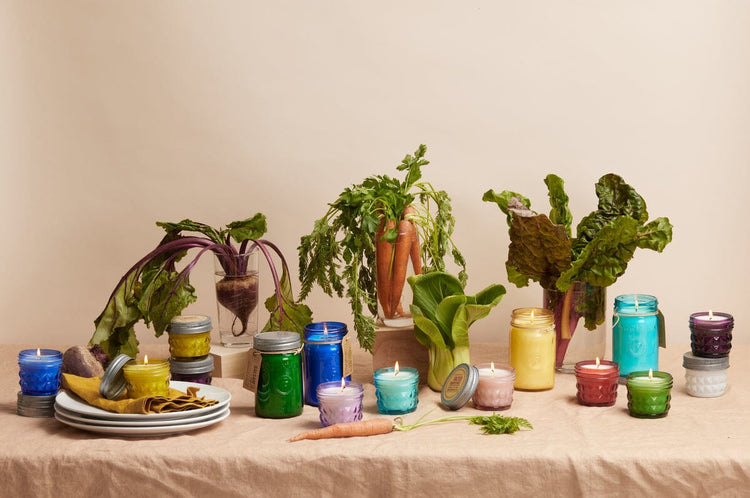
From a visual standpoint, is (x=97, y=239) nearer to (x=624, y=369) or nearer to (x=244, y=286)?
(x=244, y=286)

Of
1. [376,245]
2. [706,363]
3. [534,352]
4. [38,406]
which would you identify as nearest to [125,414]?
[38,406]

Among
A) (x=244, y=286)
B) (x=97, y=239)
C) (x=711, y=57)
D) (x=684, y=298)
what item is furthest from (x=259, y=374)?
(x=711, y=57)

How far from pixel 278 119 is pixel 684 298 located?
3.16 ft

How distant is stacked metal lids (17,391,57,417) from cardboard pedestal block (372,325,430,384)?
1.75ft

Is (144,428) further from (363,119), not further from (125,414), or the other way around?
(363,119)

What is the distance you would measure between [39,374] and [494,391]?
0.71 metres

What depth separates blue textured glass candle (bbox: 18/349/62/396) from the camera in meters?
1.42

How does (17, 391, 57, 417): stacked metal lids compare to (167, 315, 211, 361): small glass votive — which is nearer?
(17, 391, 57, 417): stacked metal lids

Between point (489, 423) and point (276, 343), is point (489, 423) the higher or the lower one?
the lower one

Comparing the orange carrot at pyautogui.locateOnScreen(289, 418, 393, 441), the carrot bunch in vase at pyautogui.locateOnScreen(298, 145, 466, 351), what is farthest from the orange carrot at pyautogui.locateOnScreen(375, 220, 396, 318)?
the orange carrot at pyautogui.locateOnScreen(289, 418, 393, 441)

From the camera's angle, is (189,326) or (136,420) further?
(189,326)

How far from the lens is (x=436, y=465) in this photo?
1219mm

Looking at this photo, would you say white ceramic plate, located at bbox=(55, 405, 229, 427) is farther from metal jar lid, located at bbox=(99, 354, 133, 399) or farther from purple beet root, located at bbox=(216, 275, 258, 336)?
purple beet root, located at bbox=(216, 275, 258, 336)

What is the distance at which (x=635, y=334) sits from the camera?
1589 mm
